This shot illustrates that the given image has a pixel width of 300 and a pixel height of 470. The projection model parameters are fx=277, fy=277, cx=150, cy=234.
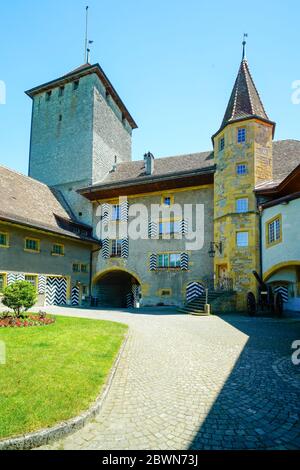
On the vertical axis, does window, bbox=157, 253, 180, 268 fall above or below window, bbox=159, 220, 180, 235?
below

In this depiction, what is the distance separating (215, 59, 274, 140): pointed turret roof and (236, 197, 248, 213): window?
19.0 ft

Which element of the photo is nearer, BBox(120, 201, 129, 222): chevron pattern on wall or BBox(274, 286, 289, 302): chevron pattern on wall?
BBox(274, 286, 289, 302): chevron pattern on wall

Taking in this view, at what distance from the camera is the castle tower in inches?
721

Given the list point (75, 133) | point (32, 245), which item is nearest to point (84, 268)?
point (32, 245)

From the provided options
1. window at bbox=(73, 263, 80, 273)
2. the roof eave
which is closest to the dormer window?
the roof eave

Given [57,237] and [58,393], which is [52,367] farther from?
[57,237]

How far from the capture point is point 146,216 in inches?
930

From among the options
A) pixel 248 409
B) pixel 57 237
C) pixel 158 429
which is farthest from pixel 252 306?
pixel 57 237

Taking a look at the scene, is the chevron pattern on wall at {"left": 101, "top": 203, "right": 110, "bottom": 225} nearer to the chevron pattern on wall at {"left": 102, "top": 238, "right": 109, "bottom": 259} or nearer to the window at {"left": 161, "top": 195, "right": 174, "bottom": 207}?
the chevron pattern on wall at {"left": 102, "top": 238, "right": 109, "bottom": 259}

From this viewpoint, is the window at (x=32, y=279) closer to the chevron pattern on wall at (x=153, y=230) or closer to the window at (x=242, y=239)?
the chevron pattern on wall at (x=153, y=230)

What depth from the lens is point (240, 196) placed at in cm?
1897

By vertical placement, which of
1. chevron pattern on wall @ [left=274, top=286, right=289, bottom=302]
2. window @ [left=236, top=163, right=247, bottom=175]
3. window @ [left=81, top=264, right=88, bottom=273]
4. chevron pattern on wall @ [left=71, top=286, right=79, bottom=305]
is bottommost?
chevron pattern on wall @ [left=71, top=286, right=79, bottom=305]

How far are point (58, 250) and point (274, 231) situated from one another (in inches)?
617
